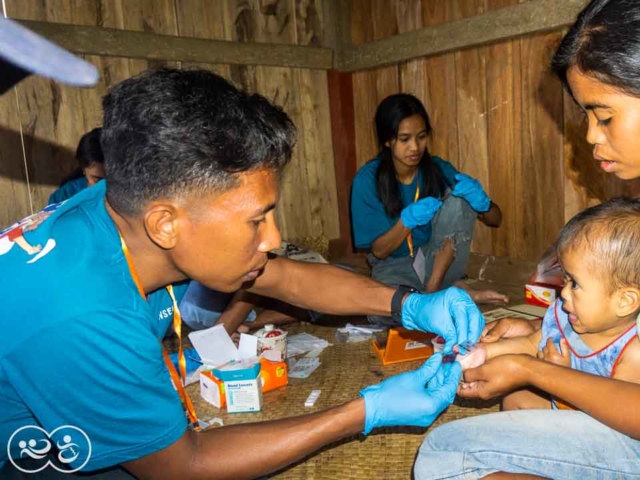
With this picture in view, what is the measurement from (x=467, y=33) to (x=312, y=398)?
7.62 feet

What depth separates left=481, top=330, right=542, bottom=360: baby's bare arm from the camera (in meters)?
1.46

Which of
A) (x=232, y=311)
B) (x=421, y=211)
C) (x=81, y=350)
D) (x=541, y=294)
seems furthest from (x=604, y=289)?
(x=232, y=311)

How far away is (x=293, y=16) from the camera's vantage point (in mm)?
3859

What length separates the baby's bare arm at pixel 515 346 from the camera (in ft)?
4.78

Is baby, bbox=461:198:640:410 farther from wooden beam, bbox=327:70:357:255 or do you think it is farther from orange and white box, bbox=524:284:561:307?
wooden beam, bbox=327:70:357:255

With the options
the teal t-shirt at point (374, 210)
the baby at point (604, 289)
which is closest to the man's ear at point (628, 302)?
the baby at point (604, 289)

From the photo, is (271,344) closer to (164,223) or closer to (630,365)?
(164,223)

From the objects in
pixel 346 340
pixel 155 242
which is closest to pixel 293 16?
pixel 346 340

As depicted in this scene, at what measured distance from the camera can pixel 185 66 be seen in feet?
11.1

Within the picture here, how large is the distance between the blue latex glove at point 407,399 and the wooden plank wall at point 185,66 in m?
2.42

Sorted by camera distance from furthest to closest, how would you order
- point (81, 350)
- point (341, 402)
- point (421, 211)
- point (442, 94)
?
point (442, 94) < point (421, 211) < point (341, 402) < point (81, 350)

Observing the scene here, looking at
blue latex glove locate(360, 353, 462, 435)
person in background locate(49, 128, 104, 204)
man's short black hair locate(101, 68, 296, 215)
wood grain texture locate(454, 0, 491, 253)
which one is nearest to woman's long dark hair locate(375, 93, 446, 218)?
wood grain texture locate(454, 0, 491, 253)

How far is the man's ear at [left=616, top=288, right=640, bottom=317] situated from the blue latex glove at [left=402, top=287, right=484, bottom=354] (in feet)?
1.30

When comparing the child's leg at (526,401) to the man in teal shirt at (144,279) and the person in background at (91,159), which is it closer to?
the man in teal shirt at (144,279)
